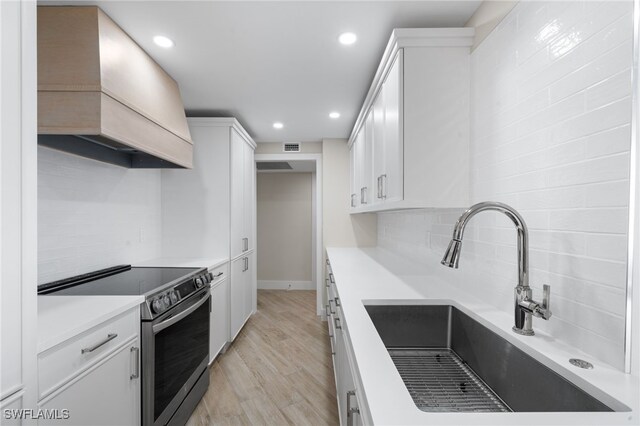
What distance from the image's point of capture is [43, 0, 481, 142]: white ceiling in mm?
1509

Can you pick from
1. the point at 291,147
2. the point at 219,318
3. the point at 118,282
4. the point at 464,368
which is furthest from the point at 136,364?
the point at 291,147

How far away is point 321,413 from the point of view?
2.07m

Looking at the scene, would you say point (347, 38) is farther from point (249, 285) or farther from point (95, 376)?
point (249, 285)

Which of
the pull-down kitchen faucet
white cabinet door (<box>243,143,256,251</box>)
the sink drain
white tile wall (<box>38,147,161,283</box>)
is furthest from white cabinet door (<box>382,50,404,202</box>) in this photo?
white cabinet door (<box>243,143,256,251</box>)

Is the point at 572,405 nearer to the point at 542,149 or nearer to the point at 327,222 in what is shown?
the point at 542,149

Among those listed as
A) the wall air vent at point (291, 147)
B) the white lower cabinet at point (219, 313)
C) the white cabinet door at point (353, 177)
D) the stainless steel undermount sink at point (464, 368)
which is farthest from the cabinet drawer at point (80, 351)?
the wall air vent at point (291, 147)

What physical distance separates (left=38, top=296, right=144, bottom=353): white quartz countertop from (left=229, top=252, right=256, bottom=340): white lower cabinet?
1675 mm

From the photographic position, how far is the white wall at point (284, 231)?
561cm

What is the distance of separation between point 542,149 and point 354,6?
109 cm

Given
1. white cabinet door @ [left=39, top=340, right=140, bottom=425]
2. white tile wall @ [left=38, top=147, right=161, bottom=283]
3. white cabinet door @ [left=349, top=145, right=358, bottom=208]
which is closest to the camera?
white cabinet door @ [left=39, top=340, right=140, bottom=425]

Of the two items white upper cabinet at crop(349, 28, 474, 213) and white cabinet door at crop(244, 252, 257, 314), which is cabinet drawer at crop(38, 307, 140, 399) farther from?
white cabinet door at crop(244, 252, 257, 314)

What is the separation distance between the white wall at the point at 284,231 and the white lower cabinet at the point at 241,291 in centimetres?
153

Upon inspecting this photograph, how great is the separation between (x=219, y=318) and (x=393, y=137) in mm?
2233

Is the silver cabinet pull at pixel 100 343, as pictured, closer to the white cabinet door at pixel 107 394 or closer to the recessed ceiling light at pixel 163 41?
the white cabinet door at pixel 107 394
